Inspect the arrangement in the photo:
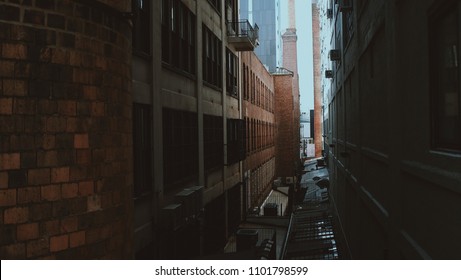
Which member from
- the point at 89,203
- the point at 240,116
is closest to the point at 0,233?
the point at 89,203

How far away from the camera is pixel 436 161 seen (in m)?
4.79

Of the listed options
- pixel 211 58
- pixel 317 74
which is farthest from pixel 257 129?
pixel 317 74

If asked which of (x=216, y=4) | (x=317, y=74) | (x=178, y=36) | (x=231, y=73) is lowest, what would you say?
(x=178, y=36)

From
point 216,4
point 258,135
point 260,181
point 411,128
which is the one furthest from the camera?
point 260,181

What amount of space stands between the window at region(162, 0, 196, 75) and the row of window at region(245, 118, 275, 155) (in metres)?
11.6

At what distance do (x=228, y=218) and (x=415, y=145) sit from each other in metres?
13.8

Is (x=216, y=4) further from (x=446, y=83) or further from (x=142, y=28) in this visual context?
(x=446, y=83)

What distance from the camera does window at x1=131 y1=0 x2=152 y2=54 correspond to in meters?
9.39

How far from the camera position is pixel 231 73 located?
20328 mm

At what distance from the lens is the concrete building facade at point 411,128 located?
178 inches

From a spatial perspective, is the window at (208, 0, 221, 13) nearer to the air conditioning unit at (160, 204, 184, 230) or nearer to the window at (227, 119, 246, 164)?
the window at (227, 119, 246, 164)

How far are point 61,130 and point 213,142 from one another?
1206 cm

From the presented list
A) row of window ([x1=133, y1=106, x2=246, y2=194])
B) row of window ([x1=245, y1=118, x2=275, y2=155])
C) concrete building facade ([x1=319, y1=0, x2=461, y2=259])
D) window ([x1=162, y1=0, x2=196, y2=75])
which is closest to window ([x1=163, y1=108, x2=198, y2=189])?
row of window ([x1=133, y1=106, x2=246, y2=194])

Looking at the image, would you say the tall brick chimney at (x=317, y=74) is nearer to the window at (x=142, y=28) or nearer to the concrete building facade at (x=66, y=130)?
the window at (x=142, y=28)
